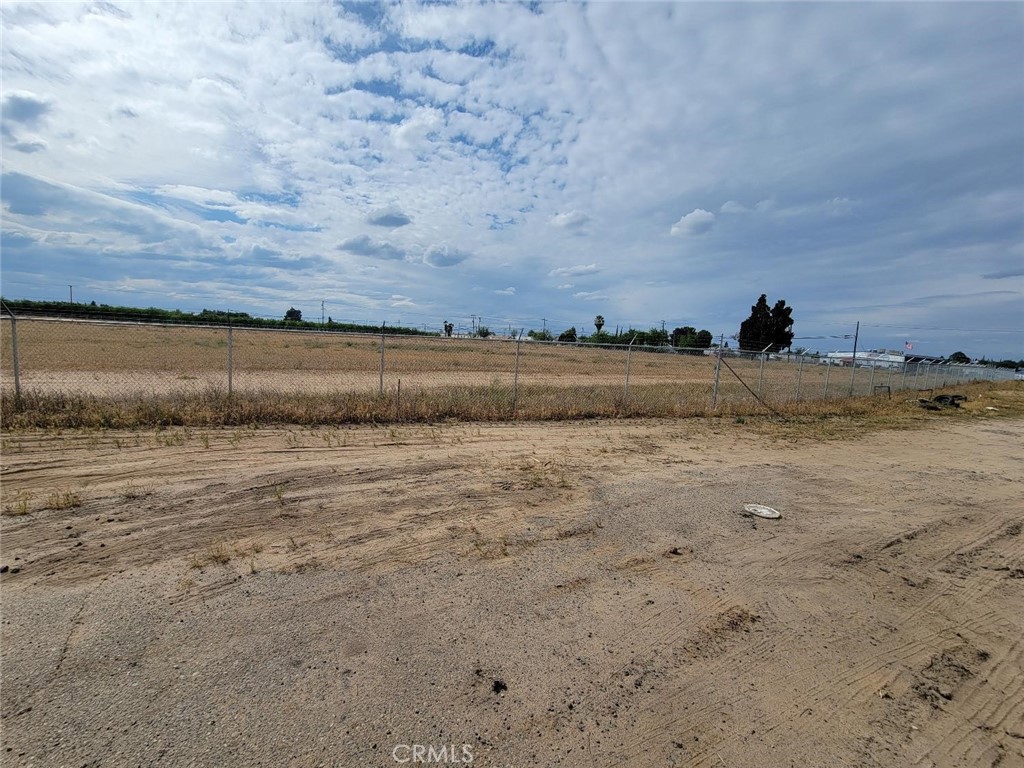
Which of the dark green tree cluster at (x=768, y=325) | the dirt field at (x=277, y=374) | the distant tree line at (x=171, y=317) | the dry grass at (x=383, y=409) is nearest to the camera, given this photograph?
the dry grass at (x=383, y=409)

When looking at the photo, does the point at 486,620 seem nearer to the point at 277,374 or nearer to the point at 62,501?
the point at 62,501

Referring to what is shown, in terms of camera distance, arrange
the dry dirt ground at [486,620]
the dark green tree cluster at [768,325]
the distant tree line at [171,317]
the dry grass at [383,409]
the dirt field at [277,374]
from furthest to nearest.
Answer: the dark green tree cluster at [768,325] < the distant tree line at [171,317] < the dirt field at [277,374] < the dry grass at [383,409] < the dry dirt ground at [486,620]

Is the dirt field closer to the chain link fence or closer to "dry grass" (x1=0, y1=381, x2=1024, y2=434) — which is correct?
the chain link fence

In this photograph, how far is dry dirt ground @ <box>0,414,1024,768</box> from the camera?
245 cm

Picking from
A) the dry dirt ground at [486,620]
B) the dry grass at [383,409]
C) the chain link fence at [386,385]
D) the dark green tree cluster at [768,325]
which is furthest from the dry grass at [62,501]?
the dark green tree cluster at [768,325]

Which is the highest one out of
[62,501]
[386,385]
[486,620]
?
[386,385]

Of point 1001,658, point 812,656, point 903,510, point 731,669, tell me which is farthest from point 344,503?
point 903,510

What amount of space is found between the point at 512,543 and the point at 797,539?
9.84 ft

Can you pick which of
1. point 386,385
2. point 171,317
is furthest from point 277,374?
point 171,317

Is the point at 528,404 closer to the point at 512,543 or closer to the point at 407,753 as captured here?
the point at 512,543

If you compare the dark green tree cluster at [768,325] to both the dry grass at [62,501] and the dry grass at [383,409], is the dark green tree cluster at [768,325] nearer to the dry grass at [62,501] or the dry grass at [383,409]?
the dry grass at [383,409]

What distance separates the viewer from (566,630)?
331 centimetres

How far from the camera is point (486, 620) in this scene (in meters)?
3.37

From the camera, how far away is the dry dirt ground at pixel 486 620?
2.45 metres
